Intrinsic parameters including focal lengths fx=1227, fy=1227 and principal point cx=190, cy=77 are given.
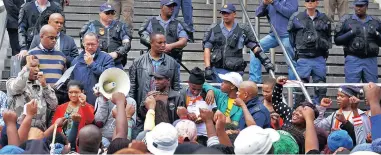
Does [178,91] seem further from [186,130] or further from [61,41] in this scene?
[186,130]

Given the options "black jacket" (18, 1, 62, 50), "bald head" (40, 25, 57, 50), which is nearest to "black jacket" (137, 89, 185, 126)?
"bald head" (40, 25, 57, 50)

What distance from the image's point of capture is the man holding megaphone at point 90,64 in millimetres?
14070

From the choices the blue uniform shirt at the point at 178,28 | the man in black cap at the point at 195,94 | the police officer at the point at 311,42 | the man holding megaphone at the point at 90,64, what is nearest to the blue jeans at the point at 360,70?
the police officer at the point at 311,42

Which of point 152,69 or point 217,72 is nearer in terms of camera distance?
point 152,69

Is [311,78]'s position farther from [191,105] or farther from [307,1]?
[191,105]

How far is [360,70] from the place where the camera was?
1620 cm

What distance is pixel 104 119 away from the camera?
13.1 meters

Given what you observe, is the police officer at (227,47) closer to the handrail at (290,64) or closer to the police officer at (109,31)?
the handrail at (290,64)

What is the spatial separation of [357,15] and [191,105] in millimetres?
3876

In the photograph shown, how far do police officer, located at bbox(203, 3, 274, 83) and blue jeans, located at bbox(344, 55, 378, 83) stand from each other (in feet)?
3.66

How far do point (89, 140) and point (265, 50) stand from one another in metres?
7.15

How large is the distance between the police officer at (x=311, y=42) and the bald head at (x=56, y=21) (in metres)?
3.12

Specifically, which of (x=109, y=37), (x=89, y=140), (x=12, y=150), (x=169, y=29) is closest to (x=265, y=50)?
(x=169, y=29)

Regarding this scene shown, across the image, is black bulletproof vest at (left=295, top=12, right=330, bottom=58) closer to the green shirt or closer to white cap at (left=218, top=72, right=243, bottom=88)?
the green shirt
